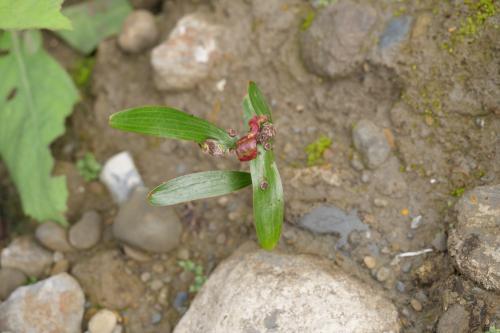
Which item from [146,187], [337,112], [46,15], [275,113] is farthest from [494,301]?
[46,15]

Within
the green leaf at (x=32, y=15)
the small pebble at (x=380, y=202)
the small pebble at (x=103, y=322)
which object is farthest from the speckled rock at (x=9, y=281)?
the small pebble at (x=380, y=202)

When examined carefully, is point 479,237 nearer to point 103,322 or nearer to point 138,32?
point 103,322

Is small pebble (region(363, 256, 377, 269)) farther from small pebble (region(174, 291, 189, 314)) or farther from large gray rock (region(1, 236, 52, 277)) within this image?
large gray rock (region(1, 236, 52, 277))

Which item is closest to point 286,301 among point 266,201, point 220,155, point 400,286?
point 266,201

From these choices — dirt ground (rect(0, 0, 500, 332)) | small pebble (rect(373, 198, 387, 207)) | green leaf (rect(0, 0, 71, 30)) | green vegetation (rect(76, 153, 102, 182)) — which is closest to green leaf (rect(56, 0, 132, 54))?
dirt ground (rect(0, 0, 500, 332))

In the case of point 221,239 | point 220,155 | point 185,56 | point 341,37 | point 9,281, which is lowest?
point 9,281

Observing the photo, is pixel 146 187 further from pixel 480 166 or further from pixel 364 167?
pixel 480 166

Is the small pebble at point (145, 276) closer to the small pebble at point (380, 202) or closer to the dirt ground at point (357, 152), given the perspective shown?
the dirt ground at point (357, 152)
